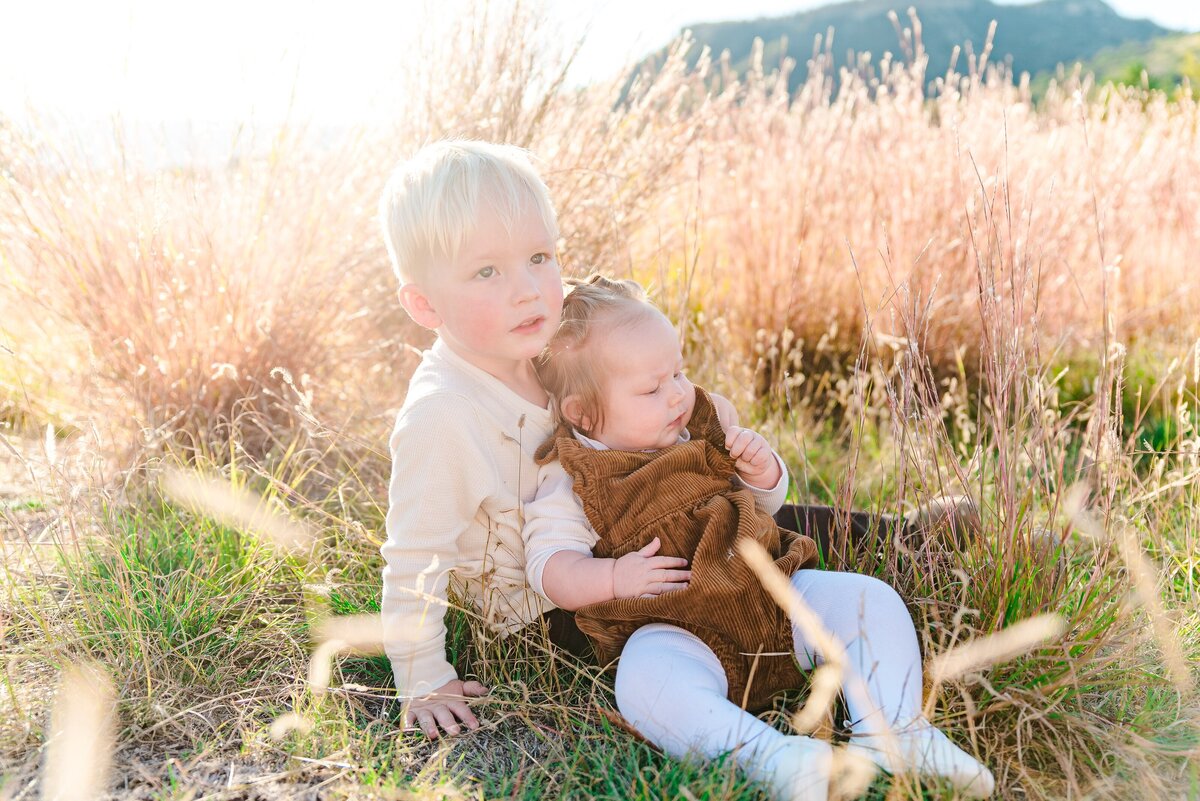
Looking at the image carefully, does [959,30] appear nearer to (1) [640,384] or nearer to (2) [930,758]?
(1) [640,384]

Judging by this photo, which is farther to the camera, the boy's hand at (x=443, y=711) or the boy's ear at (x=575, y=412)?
the boy's ear at (x=575, y=412)

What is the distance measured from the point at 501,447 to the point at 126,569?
892mm

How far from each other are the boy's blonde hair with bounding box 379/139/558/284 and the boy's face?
0.07ft

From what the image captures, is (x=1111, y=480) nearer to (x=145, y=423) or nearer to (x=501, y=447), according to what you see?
(x=501, y=447)

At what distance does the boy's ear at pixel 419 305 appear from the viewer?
1.64 metres

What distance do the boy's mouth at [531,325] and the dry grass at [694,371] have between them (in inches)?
21.5

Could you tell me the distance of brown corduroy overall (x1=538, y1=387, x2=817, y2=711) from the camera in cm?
154

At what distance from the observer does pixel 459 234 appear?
5.10 feet

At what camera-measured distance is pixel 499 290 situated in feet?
5.19

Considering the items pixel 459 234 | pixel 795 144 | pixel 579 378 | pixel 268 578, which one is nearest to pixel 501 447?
pixel 579 378

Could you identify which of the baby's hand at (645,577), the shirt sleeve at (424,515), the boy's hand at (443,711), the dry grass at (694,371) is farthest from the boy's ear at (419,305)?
the boy's hand at (443,711)

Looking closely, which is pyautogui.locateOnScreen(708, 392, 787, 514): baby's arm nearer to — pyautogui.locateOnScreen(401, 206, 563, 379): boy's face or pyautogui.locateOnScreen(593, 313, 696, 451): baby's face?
pyautogui.locateOnScreen(593, 313, 696, 451): baby's face

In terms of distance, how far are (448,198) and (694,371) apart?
1.71 meters

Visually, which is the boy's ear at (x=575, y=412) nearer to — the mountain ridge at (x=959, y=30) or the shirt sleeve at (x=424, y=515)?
the shirt sleeve at (x=424, y=515)
